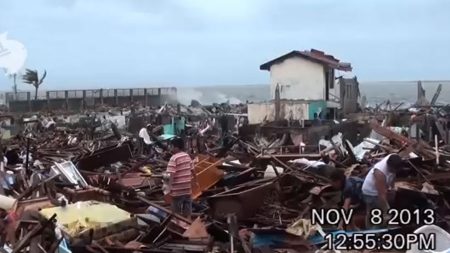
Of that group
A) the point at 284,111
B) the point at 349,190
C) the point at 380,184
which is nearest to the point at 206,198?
the point at 349,190

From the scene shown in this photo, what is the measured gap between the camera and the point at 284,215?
10.2 m

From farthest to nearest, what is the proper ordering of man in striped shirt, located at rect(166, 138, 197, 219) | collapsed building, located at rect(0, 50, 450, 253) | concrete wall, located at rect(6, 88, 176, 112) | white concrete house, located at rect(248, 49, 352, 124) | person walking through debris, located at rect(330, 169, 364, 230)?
concrete wall, located at rect(6, 88, 176, 112)
white concrete house, located at rect(248, 49, 352, 124)
man in striped shirt, located at rect(166, 138, 197, 219)
person walking through debris, located at rect(330, 169, 364, 230)
collapsed building, located at rect(0, 50, 450, 253)

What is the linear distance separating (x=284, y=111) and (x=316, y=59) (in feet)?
20.2

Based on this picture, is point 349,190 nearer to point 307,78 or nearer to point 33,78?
point 307,78

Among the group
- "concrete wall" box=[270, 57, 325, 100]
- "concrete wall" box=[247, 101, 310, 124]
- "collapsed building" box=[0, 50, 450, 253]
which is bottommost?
"collapsed building" box=[0, 50, 450, 253]

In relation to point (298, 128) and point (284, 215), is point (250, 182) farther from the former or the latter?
point (298, 128)

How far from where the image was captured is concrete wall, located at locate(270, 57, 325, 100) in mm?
34281

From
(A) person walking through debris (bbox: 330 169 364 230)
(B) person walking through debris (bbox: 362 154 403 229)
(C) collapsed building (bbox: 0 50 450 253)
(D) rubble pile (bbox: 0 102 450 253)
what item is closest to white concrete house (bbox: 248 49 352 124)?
(C) collapsed building (bbox: 0 50 450 253)

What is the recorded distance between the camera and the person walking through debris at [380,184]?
342 inches

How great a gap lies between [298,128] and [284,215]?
11.6m

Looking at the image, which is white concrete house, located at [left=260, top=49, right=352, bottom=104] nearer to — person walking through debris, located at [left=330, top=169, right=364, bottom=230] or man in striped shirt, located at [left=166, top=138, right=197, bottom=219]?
person walking through debris, located at [left=330, top=169, right=364, bottom=230]

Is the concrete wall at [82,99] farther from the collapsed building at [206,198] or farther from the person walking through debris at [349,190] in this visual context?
the person walking through debris at [349,190]

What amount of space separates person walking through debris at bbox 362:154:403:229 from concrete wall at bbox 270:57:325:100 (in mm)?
25135

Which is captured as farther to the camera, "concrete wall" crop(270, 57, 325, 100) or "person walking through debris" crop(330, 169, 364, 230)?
"concrete wall" crop(270, 57, 325, 100)
